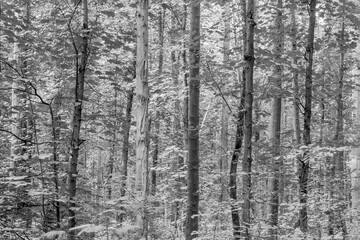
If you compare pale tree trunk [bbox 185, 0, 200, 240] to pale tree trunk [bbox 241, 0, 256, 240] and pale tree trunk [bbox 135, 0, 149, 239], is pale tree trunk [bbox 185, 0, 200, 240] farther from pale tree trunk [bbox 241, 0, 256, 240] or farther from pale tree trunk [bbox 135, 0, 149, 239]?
pale tree trunk [bbox 135, 0, 149, 239]

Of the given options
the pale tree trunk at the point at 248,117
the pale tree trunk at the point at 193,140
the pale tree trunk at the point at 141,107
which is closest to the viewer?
the pale tree trunk at the point at 141,107

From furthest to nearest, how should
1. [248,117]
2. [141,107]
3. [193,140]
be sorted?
1. [193,140]
2. [248,117]
3. [141,107]

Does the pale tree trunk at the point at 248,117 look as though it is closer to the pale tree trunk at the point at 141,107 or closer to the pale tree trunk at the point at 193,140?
the pale tree trunk at the point at 193,140

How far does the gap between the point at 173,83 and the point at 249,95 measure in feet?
20.1

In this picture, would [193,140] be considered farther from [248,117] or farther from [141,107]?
[141,107]

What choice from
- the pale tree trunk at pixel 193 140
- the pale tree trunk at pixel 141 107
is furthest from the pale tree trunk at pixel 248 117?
the pale tree trunk at pixel 141 107

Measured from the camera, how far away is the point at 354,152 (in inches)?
408

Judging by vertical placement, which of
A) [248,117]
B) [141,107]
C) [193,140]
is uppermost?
[141,107]

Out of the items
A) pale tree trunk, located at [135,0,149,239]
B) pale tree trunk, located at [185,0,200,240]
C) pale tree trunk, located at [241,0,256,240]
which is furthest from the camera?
pale tree trunk, located at [185,0,200,240]

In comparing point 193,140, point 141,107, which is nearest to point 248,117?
point 141,107

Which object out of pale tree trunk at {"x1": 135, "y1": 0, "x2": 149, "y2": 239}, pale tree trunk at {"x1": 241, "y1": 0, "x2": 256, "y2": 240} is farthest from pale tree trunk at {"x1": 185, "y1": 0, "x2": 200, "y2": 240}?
pale tree trunk at {"x1": 135, "y1": 0, "x2": 149, "y2": 239}

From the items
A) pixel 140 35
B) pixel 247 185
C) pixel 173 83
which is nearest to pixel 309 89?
pixel 247 185

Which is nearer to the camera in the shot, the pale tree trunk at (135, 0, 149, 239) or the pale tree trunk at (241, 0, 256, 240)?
the pale tree trunk at (135, 0, 149, 239)

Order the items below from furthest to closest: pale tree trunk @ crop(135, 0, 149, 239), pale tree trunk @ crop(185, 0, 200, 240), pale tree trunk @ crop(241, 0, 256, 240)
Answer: pale tree trunk @ crop(185, 0, 200, 240) < pale tree trunk @ crop(241, 0, 256, 240) < pale tree trunk @ crop(135, 0, 149, 239)
